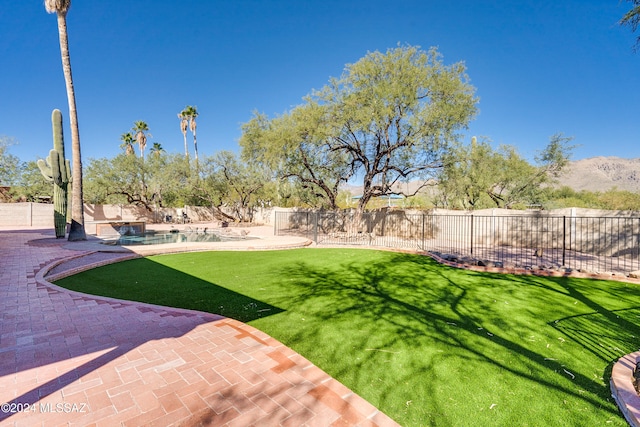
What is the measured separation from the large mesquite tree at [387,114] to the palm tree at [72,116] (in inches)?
334

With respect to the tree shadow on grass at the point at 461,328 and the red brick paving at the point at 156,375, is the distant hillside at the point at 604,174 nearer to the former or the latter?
the tree shadow on grass at the point at 461,328

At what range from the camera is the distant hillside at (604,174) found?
5941cm

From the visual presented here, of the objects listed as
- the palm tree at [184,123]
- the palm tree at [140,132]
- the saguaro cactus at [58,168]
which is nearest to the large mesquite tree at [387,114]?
the saguaro cactus at [58,168]

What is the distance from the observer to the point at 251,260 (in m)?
8.95

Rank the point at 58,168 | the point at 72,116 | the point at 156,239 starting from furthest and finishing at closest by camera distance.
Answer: the point at 156,239 → the point at 72,116 → the point at 58,168

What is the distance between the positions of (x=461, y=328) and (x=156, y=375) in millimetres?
3673

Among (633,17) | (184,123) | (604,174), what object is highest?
(184,123)

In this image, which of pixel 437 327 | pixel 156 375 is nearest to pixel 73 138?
pixel 156 375

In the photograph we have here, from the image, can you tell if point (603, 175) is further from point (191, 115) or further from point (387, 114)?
point (191, 115)

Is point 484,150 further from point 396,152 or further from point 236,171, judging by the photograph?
point 236,171

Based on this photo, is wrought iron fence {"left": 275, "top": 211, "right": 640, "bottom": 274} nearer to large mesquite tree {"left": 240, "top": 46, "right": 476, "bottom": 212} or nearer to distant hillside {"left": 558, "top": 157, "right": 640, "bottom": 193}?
large mesquite tree {"left": 240, "top": 46, "right": 476, "bottom": 212}

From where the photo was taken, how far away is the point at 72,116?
41.1ft

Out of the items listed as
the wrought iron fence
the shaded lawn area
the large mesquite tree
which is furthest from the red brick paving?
the large mesquite tree

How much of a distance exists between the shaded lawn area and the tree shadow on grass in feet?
0.05
